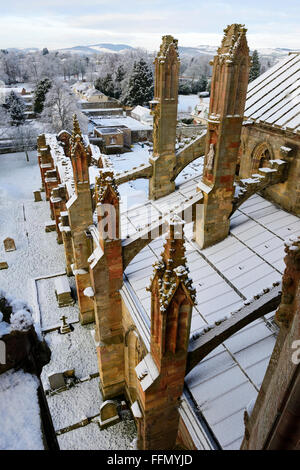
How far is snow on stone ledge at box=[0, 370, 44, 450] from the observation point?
337cm

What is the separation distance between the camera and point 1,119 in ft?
155

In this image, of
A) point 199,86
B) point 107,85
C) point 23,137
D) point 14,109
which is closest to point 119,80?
point 107,85

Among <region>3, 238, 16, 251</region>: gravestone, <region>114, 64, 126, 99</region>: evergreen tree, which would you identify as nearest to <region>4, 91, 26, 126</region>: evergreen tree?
<region>114, 64, 126, 99</region>: evergreen tree

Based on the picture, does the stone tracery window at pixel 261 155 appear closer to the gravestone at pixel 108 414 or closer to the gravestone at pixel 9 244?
the gravestone at pixel 108 414

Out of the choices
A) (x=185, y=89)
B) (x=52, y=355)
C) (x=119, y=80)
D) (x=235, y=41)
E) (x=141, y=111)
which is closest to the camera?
(x=235, y=41)

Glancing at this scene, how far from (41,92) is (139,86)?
1775 cm

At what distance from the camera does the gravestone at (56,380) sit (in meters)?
13.4

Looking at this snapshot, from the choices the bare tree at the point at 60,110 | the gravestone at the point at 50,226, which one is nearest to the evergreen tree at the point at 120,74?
the bare tree at the point at 60,110

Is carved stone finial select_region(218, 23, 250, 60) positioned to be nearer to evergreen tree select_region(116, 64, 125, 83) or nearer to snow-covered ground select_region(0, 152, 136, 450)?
snow-covered ground select_region(0, 152, 136, 450)

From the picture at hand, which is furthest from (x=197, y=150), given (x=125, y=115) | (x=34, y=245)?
(x=125, y=115)

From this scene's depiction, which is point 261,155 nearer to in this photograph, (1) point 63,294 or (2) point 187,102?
(1) point 63,294

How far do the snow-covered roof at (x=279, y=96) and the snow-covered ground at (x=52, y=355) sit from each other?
460 inches

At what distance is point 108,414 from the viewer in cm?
1240

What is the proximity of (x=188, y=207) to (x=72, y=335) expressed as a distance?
31.7 feet
